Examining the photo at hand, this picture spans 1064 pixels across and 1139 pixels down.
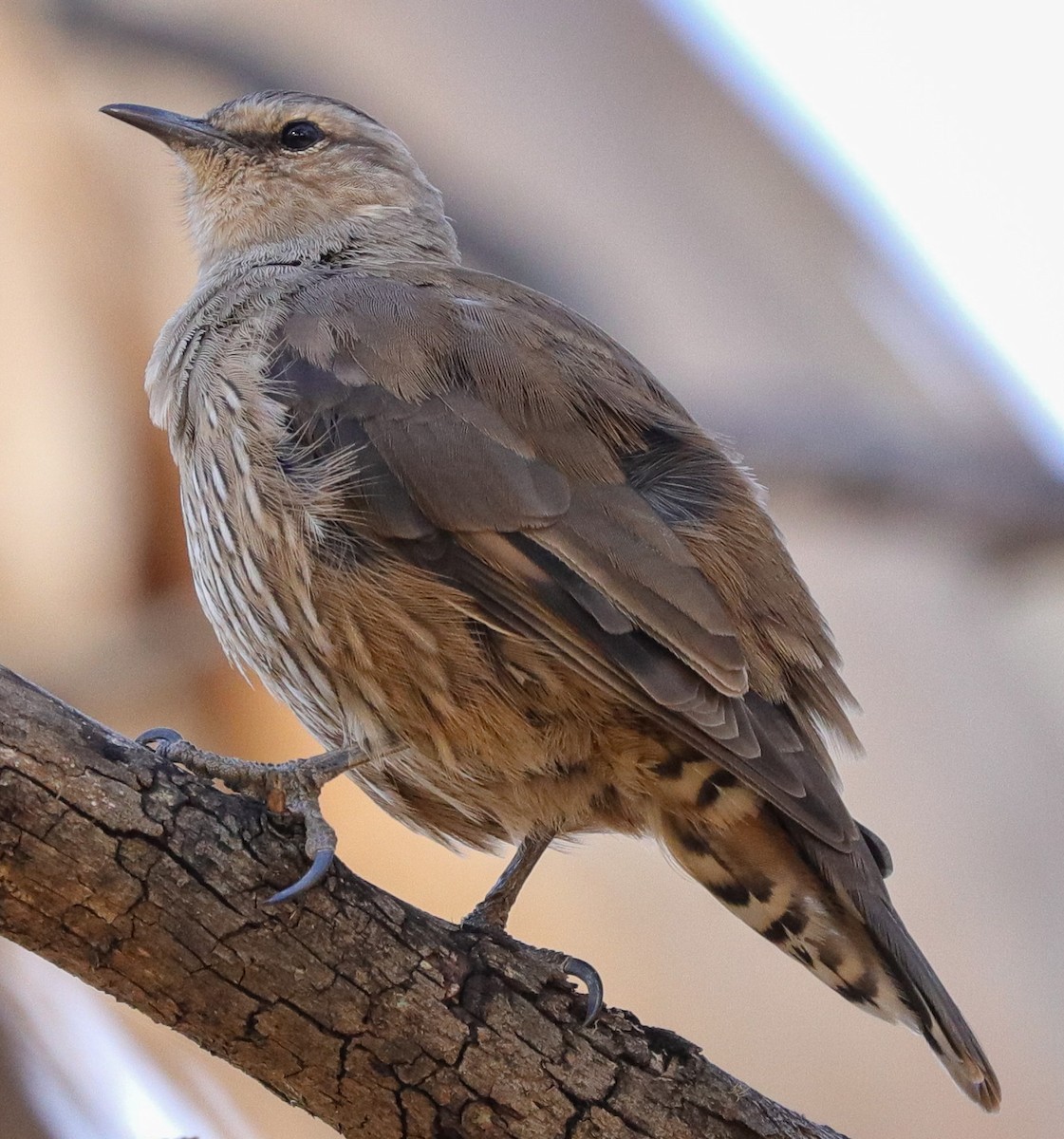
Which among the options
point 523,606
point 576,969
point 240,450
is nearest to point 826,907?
point 576,969

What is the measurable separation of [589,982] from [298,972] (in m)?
0.51

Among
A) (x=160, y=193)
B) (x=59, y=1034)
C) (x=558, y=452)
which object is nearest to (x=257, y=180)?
(x=160, y=193)

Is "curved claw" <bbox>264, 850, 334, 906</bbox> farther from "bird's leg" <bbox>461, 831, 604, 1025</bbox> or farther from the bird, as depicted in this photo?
"bird's leg" <bbox>461, 831, 604, 1025</bbox>

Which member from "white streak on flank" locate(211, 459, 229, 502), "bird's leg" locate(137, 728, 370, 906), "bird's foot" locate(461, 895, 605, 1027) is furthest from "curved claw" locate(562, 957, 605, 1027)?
"white streak on flank" locate(211, 459, 229, 502)

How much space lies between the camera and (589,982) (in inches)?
96.0

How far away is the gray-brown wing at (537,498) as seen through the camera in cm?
247

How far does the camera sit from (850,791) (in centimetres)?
383

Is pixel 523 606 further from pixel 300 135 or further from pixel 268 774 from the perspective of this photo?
pixel 300 135

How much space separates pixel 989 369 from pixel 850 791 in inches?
57.6

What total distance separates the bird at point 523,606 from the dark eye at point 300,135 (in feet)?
3.17

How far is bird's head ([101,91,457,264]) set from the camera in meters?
3.65

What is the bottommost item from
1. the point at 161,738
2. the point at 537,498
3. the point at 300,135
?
the point at 161,738

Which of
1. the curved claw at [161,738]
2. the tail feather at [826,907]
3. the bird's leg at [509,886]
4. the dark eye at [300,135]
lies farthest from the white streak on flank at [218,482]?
the dark eye at [300,135]

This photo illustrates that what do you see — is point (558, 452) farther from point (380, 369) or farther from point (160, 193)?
point (160, 193)
